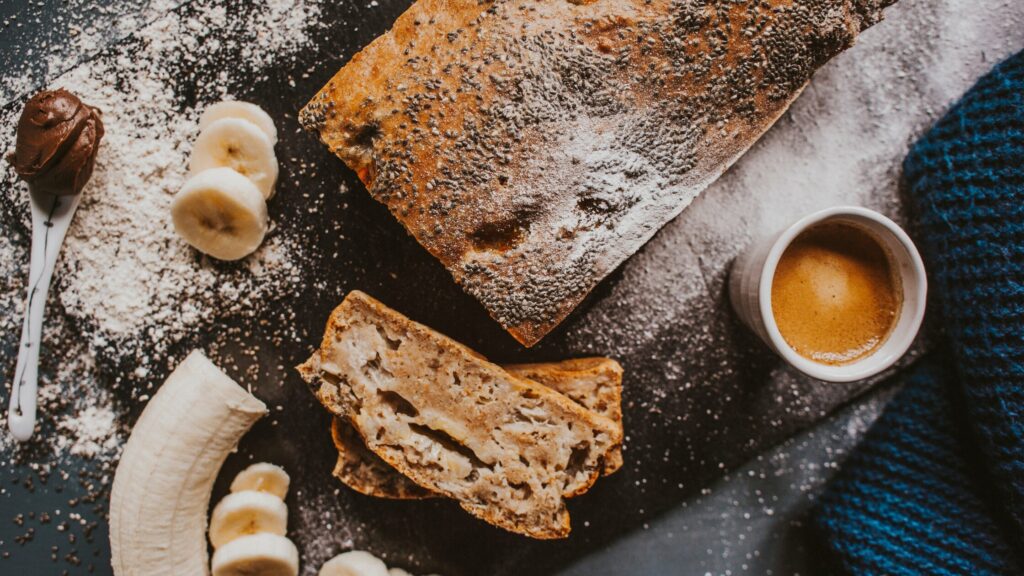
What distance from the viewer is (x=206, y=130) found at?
5.48 feet

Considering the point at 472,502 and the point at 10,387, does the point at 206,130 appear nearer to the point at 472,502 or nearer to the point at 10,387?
the point at 10,387

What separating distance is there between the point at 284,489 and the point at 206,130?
88 centimetres

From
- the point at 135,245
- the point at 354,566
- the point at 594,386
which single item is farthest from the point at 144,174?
the point at 594,386

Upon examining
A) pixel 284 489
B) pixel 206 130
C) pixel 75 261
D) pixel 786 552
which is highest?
pixel 206 130

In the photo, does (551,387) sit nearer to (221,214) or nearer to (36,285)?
(221,214)

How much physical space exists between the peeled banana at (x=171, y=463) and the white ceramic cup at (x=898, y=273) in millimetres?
1175

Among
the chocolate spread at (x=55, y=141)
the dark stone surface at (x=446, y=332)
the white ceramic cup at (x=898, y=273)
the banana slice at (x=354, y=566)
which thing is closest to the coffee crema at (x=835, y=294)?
the white ceramic cup at (x=898, y=273)

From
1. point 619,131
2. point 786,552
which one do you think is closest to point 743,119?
point 619,131

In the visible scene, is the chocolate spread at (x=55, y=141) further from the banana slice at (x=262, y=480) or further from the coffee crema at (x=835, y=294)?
the coffee crema at (x=835, y=294)

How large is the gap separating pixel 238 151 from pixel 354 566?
1.01 meters

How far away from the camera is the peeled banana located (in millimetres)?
1628

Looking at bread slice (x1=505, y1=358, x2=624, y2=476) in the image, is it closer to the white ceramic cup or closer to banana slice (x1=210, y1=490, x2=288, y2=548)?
the white ceramic cup

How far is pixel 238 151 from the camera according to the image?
169 cm

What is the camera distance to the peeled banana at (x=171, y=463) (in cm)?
163
